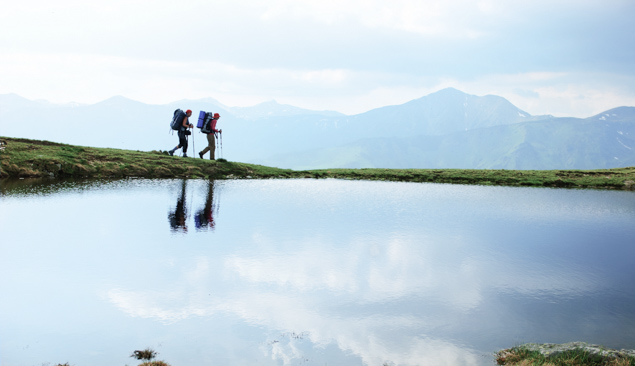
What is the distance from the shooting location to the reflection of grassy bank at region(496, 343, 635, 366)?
428 inches

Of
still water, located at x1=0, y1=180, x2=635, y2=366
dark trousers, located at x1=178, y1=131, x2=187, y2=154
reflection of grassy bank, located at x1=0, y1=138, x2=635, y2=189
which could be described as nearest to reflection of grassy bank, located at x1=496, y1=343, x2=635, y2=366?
still water, located at x1=0, y1=180, x2=635, y2=366

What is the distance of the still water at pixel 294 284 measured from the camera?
38.3 ft

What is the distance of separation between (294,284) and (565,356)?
8977mm

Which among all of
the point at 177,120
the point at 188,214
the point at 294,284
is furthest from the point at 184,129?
the point at 294,284

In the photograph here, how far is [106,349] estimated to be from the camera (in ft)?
36.3

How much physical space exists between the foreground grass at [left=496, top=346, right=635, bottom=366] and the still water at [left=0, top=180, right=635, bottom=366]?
66cm

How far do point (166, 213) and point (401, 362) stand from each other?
2219 centimetres

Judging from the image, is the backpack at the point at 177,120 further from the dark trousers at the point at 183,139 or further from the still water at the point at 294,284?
the still water at the point at 294,284

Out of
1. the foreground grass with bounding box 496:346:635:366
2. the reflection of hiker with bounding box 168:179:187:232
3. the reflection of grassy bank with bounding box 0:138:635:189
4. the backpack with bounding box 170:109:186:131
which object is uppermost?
the backpack with bounding box 170:109:186:131

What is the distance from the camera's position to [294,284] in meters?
16.5

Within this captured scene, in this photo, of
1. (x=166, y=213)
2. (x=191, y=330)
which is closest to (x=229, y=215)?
(x=166, y=213)

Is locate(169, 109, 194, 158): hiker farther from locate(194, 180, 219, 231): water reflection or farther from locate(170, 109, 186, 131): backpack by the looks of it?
locate(194, 180, 219, 231): water reflection

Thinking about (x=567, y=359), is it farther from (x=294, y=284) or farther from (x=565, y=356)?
(x=294, y=284)

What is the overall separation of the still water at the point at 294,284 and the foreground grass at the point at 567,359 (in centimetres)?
66
